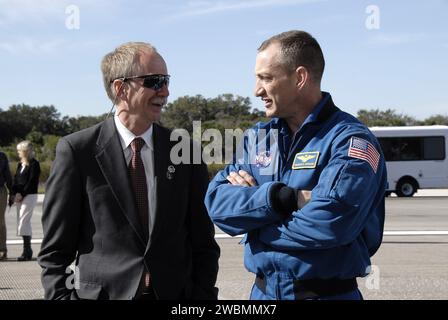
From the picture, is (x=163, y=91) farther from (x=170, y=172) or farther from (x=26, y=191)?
(x=26, y=191)

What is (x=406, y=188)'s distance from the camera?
2736 centimetres

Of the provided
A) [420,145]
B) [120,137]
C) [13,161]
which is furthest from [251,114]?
[120,137]

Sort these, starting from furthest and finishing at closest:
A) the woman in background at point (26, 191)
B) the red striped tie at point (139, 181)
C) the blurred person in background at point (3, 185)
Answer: the woman in background at point (26, 191)
the blurred person in background at point (3, 185)
the red striped tie at point (139, 181)

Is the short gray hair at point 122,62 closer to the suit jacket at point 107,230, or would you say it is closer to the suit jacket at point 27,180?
the suit jacket at point 107,230

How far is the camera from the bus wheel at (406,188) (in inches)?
1073

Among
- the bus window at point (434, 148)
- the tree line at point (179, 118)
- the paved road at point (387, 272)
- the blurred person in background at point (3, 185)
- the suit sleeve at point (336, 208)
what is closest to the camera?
the suit sleeve at point (336, 208)

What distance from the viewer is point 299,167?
9.54ft

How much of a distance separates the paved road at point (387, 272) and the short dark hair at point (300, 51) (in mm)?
4732

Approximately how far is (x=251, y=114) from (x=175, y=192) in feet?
168

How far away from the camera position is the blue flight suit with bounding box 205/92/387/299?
9.01 feet

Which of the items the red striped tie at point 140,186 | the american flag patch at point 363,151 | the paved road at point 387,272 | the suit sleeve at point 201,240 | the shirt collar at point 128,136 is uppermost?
the shirt collar at point 128,136

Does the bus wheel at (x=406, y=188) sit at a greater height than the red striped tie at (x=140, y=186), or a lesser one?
lesser

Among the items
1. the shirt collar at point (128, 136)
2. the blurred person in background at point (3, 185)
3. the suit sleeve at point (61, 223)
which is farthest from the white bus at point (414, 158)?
the suit sleeve at point (61, 223)
